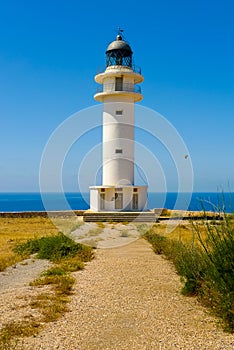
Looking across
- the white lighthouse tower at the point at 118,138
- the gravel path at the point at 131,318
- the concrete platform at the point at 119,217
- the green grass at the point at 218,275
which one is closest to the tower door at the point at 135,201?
the white lighthouse tower at the point at 118,138

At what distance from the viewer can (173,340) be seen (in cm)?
562

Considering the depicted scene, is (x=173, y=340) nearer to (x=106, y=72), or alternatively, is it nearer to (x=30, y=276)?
(x=30, y=276)

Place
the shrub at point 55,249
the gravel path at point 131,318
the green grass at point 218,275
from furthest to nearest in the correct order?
the shrub at point 55,249 → the green grass at point 218,275 → the gravel path at point 131,318

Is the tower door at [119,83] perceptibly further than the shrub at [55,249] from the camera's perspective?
Yes

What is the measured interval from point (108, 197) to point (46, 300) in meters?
20.1

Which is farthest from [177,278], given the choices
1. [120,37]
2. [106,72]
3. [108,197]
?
[120,37]

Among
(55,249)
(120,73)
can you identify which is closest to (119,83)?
(120,73)

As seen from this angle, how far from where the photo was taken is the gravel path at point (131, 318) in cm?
555

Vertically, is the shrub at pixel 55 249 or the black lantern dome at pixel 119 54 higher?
the black lantern dome at pixel 119 54

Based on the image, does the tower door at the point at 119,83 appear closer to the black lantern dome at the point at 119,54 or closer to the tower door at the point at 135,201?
the black lantern dome at the point at 119,54

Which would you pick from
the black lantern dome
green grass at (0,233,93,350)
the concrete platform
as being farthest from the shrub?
the black lantern dome

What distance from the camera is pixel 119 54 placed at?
28.8 metres

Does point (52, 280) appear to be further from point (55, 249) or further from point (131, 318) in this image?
point (55, 249)

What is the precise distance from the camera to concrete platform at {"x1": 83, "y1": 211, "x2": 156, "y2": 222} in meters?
26.1
